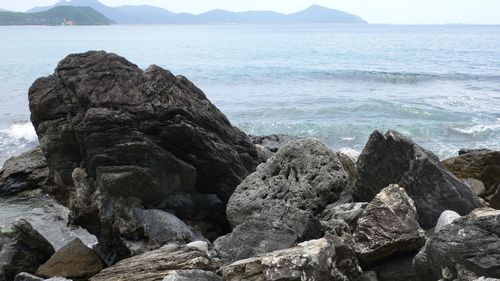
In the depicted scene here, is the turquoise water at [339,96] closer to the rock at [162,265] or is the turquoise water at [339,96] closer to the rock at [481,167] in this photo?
the rock at [481,167]

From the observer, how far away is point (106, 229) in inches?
351

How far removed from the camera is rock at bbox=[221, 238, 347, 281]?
16.9ft

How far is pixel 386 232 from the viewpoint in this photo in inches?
250

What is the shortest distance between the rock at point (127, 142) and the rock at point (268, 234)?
6.96ft

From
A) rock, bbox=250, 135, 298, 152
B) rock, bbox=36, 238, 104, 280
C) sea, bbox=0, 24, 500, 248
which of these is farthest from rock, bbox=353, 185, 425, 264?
rock, bbox=250, 135, 298, 152

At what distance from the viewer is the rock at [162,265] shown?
19.9 feet

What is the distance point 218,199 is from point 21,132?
14.7 m

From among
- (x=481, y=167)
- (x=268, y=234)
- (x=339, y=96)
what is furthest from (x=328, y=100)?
(x=268, y=234)

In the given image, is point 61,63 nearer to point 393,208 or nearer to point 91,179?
point 91,179

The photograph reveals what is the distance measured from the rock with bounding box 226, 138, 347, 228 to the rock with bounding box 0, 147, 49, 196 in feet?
21.9

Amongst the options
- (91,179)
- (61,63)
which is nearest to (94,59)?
(61,63)

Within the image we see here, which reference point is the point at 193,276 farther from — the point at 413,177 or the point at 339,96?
the point at 339,96

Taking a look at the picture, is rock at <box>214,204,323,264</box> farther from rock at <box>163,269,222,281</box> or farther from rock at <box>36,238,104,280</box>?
rock at <box>36,238,104,280</box>

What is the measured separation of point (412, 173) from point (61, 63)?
20.5 feet
